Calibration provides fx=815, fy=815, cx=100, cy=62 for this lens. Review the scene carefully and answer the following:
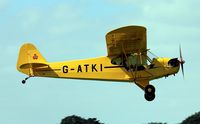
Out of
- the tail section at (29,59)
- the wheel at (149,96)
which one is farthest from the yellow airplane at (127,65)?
the tail section at (29,59)

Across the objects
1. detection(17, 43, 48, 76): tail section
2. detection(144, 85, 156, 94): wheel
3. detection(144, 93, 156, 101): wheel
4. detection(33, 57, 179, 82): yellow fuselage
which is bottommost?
detection(144, 93, 156, 101): wheel

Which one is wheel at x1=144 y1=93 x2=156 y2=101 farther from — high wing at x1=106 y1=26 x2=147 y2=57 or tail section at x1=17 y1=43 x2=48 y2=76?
tail section at x1=17 y1=43 x2=48 y2=76

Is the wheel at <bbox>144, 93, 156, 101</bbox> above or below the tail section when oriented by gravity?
below

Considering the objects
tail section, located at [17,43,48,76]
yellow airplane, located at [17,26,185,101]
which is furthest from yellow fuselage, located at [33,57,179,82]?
tail section, located at [17,43,48,76]

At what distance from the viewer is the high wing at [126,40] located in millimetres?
32781

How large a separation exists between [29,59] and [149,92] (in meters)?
5.79

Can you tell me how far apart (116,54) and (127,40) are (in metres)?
0.91

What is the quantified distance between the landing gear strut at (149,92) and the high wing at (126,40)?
1.53 meters

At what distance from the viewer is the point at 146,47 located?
3403cm

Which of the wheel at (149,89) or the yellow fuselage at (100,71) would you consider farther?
the wheel at (149,89)

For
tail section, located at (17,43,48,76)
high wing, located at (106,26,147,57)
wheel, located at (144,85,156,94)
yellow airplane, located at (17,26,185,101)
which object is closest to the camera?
high wing, located at (106,26,147,57)

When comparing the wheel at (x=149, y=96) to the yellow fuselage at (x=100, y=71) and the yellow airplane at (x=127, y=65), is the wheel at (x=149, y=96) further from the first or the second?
the yellow fuselage at (x=100, y=71)

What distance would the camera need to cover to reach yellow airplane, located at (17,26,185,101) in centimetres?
3341

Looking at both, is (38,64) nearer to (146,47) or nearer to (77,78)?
(77,78)
